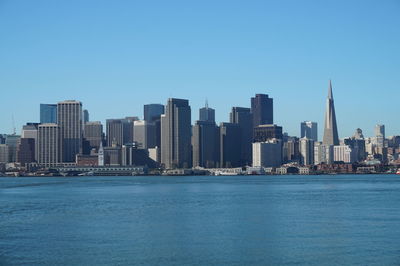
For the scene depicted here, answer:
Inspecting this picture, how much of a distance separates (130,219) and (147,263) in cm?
1717

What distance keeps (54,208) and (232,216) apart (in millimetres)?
17640

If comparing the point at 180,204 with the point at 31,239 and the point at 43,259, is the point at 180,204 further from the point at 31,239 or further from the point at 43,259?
the point at 43,259

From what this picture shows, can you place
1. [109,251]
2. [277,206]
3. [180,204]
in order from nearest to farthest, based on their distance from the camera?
1. [109,251]
2. [277,206]
3. [180,204]

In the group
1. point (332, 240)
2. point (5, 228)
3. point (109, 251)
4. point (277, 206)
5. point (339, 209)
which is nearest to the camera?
point (109, 251)

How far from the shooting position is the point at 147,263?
30.1m

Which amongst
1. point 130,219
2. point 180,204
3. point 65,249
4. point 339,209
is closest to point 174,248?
point 65,249

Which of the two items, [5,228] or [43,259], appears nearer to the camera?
[43,259]

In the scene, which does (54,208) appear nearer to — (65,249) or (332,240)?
(65,249)

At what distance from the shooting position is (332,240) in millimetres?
35906

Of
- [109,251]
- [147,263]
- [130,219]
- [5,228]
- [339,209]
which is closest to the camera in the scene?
[147,263]

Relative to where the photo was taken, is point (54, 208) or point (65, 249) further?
point (54, 208)

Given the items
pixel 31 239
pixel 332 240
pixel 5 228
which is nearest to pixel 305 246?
pixel 332 240

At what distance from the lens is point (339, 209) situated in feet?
177

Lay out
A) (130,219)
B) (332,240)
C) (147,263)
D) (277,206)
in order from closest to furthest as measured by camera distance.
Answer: (147,263) → (332,240) → (130,219) → (277,206)
